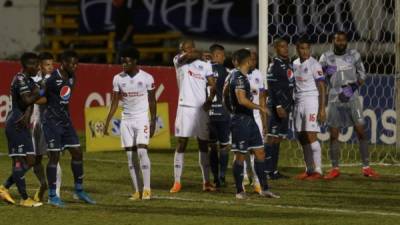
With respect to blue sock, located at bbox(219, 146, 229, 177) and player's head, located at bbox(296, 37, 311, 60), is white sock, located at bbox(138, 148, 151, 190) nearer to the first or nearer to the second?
blue sock, located at bbox(219, 146, 229, 177)

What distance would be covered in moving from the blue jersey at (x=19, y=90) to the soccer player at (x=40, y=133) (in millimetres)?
305

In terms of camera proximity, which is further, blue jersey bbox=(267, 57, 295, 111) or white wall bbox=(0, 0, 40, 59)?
white wall bbox=(0, 0, 40, 59)

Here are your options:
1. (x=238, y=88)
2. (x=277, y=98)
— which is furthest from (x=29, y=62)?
(x=277, y=98)

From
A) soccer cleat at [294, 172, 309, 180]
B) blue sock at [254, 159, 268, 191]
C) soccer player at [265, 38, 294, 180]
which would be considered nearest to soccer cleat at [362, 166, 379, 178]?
soccer cleat at [294, 172, 309, 180]

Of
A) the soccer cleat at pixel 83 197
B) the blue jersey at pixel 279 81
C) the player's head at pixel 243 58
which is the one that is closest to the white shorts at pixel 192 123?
the blue jersey at pixel 279 81

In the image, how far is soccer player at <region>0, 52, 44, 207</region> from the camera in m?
14.6

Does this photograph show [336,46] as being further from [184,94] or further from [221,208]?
[221,208]

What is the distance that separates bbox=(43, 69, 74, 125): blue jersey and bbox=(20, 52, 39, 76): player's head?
329 mm

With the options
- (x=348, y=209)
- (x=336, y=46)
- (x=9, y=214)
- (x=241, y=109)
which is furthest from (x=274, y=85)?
(x=9, y=214)

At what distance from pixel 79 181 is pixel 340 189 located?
3.53 metres

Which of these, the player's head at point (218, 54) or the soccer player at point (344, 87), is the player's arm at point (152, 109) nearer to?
the player's head at point (218, 54)

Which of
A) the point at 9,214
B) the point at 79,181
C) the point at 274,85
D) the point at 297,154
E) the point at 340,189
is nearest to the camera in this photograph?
the point at 9,214

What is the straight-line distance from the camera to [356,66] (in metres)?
18.6

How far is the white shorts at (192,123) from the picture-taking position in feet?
54.7
